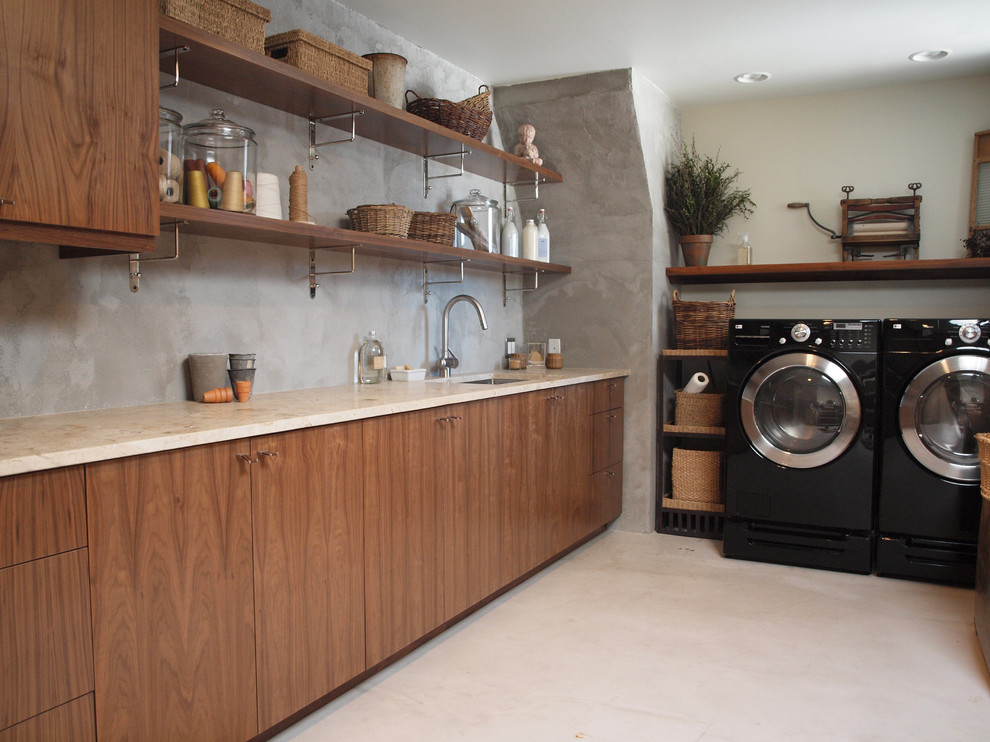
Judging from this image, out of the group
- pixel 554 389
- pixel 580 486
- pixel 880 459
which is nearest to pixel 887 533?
pixel 880 459

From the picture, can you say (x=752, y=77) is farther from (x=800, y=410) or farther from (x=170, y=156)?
(x=170, y=156)

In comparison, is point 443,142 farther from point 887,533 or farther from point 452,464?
point 887,533

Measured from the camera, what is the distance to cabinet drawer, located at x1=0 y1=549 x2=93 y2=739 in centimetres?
143

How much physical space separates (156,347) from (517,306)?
7.91 feet

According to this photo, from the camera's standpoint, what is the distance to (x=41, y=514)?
4.84 ft

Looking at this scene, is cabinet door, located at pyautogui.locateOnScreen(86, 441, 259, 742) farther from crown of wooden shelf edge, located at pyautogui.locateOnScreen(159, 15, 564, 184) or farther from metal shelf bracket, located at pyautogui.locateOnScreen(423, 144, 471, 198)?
metal shelf bracket, located at pyautogui.locateOnScreen(423, 144, 471, 198)

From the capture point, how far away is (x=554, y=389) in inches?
135

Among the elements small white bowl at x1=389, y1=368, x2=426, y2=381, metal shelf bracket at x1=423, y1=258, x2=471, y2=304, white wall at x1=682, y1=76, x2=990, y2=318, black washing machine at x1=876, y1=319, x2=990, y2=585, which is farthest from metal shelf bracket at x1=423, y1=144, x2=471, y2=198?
black washing machine at x1=876, y1=319, x2=990, y2=585

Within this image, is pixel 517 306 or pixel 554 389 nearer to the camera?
pixel 554 389

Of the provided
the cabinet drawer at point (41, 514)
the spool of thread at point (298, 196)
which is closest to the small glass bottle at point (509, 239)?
the spool of thread at point (298, 196)

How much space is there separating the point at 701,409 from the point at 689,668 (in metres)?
1.81

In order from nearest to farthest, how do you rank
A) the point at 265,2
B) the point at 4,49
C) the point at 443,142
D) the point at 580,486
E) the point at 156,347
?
the point at 4,49
the point at 156,347
the point at 265,2
the point at 443,142
the point at 580,486

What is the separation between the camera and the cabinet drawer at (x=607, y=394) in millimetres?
3854

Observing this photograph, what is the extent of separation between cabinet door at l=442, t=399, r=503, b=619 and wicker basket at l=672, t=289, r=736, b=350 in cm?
156
